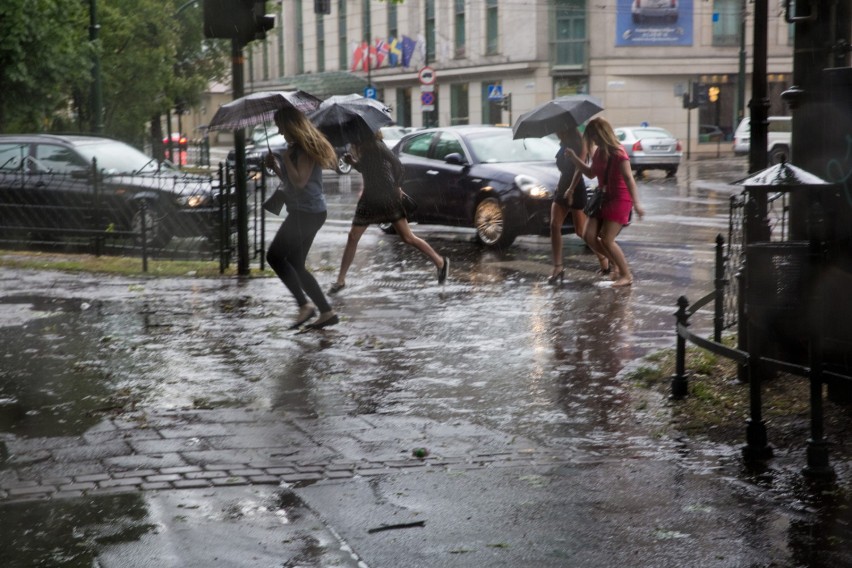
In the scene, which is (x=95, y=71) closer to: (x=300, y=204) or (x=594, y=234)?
(x=594, y=234)

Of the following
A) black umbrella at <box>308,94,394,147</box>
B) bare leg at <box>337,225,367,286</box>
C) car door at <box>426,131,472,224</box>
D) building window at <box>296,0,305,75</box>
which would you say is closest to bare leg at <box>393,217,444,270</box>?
bare leg at <box>337,225,367,286</box>

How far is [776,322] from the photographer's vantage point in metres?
5.79

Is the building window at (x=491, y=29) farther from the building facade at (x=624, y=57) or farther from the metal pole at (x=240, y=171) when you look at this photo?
the metal pole at (x=240, y=171)

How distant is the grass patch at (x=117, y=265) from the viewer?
529 inches

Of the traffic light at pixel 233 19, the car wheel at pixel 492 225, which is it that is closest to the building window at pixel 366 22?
the car wheel at pixel 492 225

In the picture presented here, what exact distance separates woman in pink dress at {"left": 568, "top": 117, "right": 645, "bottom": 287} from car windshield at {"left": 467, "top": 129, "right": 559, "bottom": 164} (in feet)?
15.2

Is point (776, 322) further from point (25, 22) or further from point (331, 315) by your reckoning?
point (25, 22)

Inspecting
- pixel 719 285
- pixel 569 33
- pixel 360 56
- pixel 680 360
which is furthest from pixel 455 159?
pixel 360 56

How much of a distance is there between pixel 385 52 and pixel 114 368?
5806 cm

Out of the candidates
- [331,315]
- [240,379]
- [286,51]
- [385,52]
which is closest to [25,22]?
[331,315]

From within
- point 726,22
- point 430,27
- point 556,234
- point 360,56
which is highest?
point 430,27

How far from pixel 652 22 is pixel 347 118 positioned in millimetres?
44572

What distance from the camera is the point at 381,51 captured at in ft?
214

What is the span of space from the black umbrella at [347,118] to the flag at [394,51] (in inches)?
2080
